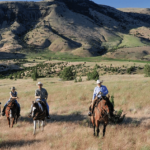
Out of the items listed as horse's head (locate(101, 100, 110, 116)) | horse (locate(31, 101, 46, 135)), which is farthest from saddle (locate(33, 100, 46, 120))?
horse's head (locate(101, 100, 110, 116))

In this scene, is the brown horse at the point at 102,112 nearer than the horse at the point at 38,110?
Yes

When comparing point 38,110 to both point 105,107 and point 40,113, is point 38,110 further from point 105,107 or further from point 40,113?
point 105,107

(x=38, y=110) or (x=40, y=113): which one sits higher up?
(x=38, y=110)

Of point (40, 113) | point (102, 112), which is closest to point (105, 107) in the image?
point (102, 112)

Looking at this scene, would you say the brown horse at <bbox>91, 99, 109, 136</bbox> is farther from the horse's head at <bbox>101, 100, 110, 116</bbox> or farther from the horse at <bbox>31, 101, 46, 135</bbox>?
the horse at <bbox>31, 101, 46, 135</bbox>

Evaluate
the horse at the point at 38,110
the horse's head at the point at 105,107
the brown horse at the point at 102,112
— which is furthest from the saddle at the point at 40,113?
the horse's head at the point at 105,107

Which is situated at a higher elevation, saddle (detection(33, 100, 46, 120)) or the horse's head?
the horse's head

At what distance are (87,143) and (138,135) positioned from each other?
2.73 meters

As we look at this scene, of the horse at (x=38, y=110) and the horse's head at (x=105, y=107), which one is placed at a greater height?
the horse's head at (x=105, y=107)

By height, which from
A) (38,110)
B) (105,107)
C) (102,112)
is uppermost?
(105,107)

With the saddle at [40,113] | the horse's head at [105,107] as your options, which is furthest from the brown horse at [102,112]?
the saddle at [40,113]

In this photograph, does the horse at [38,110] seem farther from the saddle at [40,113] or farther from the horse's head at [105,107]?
the horse's head at [105,107]

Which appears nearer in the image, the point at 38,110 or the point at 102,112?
the point at 102,112

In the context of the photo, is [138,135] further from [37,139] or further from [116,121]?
[37,139]
